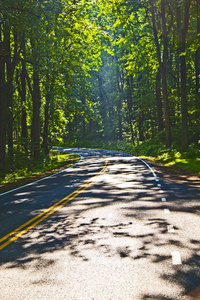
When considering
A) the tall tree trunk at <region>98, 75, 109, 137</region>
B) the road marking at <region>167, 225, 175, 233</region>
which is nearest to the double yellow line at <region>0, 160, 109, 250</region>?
the road marking at <region>167, 225, 175, 233</region>

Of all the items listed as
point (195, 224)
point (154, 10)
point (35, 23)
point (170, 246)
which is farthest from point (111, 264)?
point (154, 10)

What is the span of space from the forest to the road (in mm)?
7852

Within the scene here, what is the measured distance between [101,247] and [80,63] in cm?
1884

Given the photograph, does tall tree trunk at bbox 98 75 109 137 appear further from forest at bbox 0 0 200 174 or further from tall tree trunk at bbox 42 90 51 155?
tall tree trunk at bbox 42 90 51 155

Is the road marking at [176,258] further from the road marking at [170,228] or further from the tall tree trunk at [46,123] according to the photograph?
the tall tree trunk at [46,123]

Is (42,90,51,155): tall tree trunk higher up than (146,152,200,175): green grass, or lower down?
higher up

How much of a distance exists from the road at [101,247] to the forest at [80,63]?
7.85 m

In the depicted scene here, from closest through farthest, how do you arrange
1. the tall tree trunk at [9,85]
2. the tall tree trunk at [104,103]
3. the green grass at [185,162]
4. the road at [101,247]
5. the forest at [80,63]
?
1. the road at [101,247]
2. the forest at [80,63]
3. the green grass at [185,162]
4. the tall tree trunk at [9,85]
5. the tall tree trunk at [104,103]

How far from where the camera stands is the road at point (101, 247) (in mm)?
3939

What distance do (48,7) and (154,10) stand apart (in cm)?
1735

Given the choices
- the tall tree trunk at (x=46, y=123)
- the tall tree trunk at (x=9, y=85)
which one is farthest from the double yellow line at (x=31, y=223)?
the tall tree trunk at (x=46, y=123)

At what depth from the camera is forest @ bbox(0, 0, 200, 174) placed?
15832mm

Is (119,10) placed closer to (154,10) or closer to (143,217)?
(154,10)

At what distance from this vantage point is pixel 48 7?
14.5 metres
